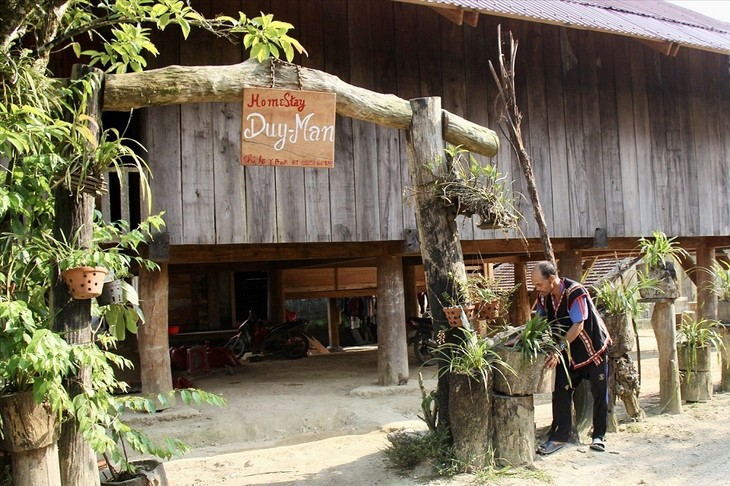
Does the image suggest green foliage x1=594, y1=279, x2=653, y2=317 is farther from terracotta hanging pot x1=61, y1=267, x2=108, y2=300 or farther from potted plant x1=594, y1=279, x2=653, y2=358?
terracotta hanging pot x1=61, y1=267, x2=108, y2=300

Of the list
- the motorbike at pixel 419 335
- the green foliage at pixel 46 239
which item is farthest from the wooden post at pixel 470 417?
the motorbike at pixel 419 335

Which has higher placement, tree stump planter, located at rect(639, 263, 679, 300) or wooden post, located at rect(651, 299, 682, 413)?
tree stump planter, located at rect(639, 263, 679, 300)

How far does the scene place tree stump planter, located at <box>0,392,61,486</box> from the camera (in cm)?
328

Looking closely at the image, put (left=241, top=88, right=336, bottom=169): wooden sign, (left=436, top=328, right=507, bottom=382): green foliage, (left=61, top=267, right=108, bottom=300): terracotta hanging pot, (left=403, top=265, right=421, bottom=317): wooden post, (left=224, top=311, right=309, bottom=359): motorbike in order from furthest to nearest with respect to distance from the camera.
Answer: (left=403, top=265, right=421, bottom=317): wooden post < (left=224, top=311, right=309, bottom=359): motorbike < (left=436, top=328, right=507, bottom=382): green foliage < (left=241, top=88, right=336, bottom=169): wooden sign < (left=61, top=267, right=108, bottom=300): terracotta hanging pot

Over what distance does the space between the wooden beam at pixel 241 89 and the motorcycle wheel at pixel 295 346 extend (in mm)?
7624

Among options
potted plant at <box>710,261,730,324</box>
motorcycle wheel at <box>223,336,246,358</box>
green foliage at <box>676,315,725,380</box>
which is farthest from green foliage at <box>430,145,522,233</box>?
motorcycle wheel at <box>223,336,246,358</box>

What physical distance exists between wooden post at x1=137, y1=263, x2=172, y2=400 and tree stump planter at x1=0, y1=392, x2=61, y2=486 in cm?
389

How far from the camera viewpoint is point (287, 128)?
177 inches

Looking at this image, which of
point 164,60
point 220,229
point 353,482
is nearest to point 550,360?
point 353,482

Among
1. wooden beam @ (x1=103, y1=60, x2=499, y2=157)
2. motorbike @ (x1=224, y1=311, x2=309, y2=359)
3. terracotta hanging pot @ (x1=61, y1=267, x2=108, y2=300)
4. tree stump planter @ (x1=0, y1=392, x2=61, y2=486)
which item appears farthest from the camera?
motorbike @ (x1=224, y1=311, x2=309, y2=359)

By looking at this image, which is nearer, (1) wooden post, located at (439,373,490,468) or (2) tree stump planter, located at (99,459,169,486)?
(2) tree stump planter, located at (99,459,169,486)

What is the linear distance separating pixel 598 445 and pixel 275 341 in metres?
7.69

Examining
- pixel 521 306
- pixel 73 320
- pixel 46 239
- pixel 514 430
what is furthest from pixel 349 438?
pixel 521 306

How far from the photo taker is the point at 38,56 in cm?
406
